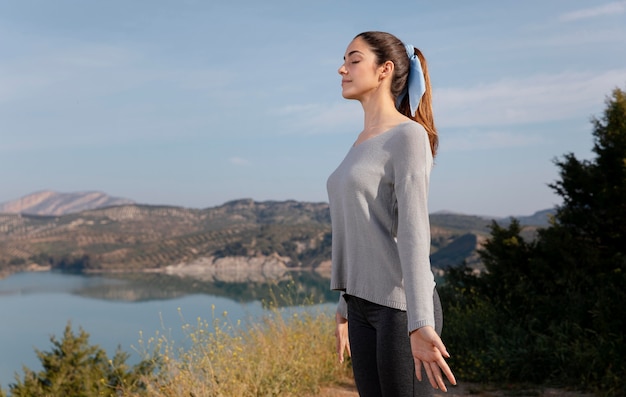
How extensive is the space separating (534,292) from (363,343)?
7173 mm

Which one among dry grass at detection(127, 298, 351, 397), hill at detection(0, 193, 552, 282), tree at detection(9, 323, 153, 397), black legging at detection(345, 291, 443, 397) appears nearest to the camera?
black legging at detection(345, 291, 443, 397)

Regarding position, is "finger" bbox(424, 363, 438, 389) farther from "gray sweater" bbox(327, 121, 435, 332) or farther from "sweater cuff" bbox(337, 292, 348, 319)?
"sweater cuff" bbox(337, 292, 348, 319)

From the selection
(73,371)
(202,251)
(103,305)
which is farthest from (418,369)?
(202,251)

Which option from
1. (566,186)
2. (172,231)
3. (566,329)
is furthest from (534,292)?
(172,231)

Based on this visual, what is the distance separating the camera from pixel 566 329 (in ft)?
23.2

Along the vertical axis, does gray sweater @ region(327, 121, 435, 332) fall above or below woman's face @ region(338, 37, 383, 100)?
below

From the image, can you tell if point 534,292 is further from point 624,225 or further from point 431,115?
point 431,115

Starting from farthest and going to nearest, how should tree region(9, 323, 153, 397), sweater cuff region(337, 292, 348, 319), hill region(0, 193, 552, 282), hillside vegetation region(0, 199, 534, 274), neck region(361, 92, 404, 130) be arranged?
hillside vegetation region(0, 199, 534, 274)
hill region(0, 193, 552, 282)
tree region(9, 323, 153, 397)
sweater cuff region(337, 292, 348, 319)
neck region(361, 92, 404, 130)

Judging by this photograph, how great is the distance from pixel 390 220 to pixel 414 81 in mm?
506

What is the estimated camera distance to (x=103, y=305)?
8588 cm

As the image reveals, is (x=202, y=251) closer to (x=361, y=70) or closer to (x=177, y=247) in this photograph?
(x=177, y=247)

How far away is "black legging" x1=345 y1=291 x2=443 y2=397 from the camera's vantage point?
70.2 inches

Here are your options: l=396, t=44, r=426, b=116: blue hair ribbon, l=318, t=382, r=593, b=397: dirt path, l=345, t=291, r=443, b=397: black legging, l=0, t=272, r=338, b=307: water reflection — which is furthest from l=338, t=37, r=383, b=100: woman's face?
l=0, t=272, r=338, b=307: water reflection

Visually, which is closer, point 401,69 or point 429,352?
point 429,352
